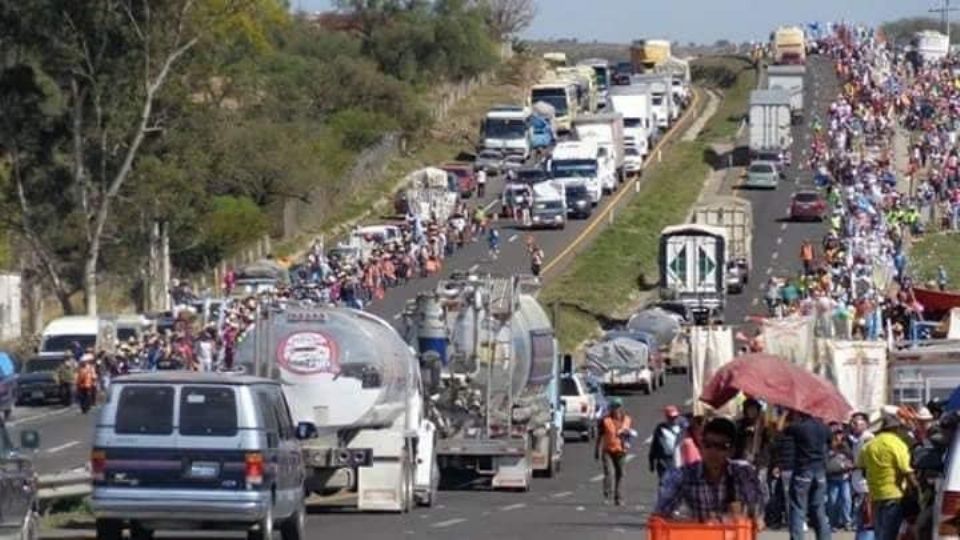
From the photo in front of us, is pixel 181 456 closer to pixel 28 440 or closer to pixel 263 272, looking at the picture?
pixel 28 440

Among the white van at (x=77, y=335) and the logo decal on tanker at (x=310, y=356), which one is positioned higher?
the logo decal on tanker at (x=310, y=356)

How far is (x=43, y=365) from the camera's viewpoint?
63.5 m

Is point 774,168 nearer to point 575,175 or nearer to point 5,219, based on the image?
point 575,175

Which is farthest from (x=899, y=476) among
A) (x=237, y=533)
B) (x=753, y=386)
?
(x=237, y=533)

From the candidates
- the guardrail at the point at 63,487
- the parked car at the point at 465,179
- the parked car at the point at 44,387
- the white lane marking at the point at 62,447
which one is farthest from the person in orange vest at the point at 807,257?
the guardrail at the point at 63,487

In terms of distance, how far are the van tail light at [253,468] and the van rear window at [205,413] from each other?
0.27m

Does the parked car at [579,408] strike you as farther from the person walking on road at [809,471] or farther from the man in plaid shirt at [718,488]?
the man in plaid shirt at [718,488]

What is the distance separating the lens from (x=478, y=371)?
42438 mm

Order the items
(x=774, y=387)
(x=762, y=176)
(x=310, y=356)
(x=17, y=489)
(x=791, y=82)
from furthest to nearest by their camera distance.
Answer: (x=791, y=82) → (x=762, y=176) → (x=310, y=356) → (x=774, y=387) → (x=17, y=489)

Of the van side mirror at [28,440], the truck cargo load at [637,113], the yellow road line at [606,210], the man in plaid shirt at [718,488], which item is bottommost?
the van side mirror at [28,440]

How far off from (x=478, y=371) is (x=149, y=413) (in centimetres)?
1588

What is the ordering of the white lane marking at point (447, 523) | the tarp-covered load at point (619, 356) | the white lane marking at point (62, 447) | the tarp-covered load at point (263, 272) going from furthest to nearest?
the tarp-covered load at point (263, 272) < the tarp-covered load at point (619, 356) < the white lane marking at point (62, 447) < the white lane marking at point (447, 523)

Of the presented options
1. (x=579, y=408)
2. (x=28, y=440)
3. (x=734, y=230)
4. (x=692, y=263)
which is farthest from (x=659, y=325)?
(x=28, y=440)

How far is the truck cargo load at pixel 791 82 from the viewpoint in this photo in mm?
134500
